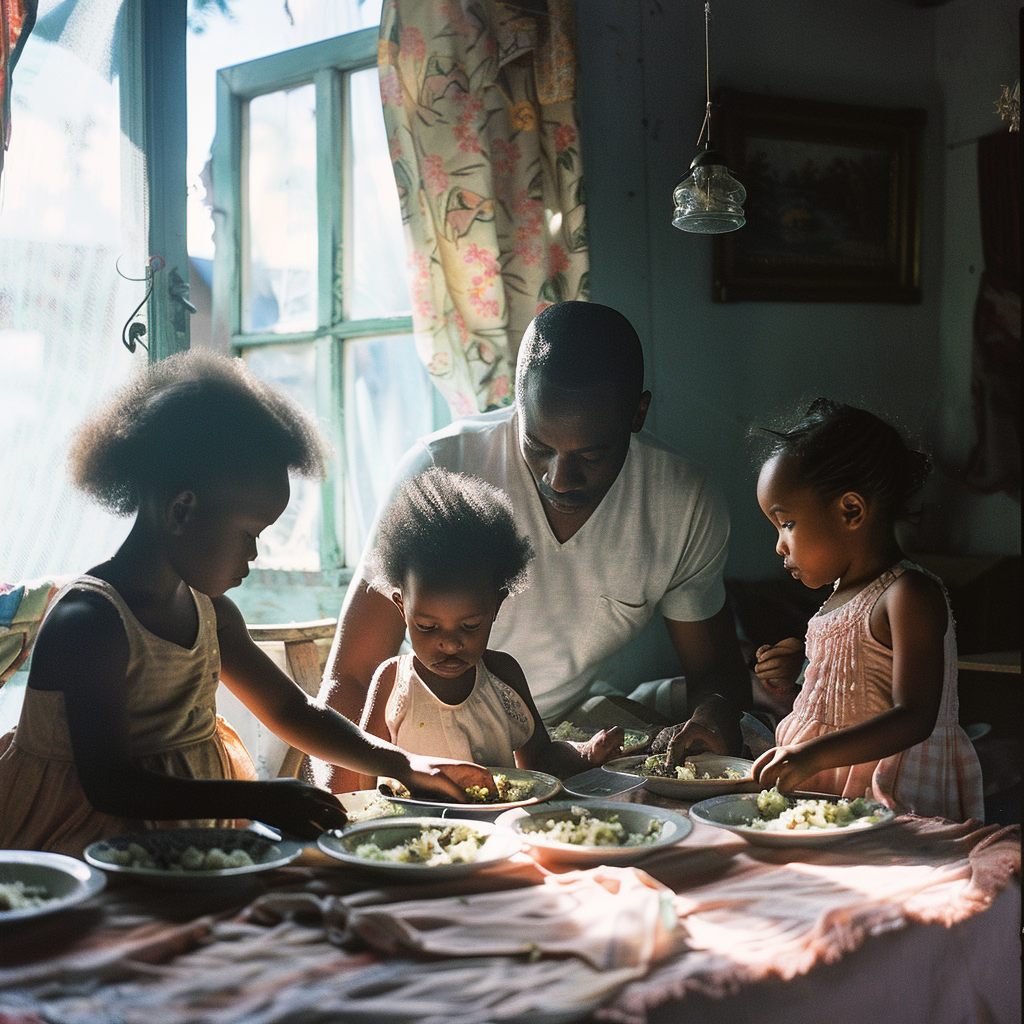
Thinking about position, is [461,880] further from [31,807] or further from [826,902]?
[31,807]

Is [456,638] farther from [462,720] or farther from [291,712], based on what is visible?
[291,712]

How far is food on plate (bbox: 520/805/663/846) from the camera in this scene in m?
1.11

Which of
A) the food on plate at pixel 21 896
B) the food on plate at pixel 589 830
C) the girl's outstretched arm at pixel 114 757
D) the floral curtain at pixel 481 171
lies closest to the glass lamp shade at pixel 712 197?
the floral curtain at pixel 481 171

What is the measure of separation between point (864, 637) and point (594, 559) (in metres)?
0.74

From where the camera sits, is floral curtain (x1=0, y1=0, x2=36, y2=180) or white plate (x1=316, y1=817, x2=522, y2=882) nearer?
white plate (x1=316, y1=817, x2=522, y2=882)

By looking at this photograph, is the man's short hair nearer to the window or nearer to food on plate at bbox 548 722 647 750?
food on plate at bbox 548 722 647 750

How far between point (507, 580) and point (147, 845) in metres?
0.65

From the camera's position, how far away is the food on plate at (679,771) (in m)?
1.42

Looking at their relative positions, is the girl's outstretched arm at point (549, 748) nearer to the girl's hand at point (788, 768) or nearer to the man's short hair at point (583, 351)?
the girl's hand at point (788, 768)

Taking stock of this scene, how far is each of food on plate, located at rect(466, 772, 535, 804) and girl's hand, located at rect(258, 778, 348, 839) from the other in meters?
0.24

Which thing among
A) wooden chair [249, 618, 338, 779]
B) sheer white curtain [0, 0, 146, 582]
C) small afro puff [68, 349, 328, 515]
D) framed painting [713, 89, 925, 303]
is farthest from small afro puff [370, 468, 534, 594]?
framed painting [713, 89, 925, 303]

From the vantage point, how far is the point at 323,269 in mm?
2908

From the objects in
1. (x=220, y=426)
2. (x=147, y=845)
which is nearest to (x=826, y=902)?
(x=147, y=845)

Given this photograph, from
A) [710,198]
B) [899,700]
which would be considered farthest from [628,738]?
[710,198]
